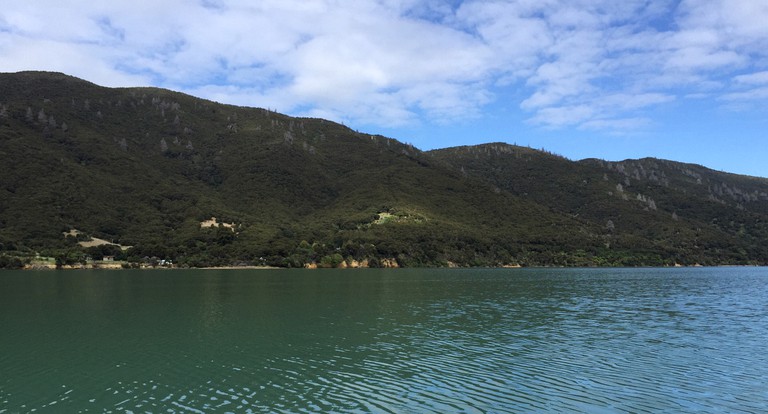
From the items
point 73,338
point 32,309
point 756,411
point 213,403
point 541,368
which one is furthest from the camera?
point 32,309

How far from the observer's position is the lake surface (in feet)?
92.2

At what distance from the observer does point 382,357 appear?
39688 millimetres

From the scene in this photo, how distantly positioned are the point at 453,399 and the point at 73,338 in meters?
38.8

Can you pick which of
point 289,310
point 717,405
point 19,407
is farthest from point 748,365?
point 289,310

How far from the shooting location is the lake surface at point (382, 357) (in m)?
28.1

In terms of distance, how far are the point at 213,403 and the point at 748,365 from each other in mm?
35705

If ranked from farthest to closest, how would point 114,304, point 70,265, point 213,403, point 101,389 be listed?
point 70,265, point 114,304, point 101,389, point 213,403

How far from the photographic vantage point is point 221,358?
131ft

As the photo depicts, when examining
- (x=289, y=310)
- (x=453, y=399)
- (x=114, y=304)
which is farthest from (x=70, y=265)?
(x=453, y=399)

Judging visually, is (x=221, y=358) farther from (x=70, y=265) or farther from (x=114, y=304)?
(x=70, y=265)

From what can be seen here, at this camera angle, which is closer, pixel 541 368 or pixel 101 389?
pixel 101 389

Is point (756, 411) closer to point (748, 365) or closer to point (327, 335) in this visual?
point (748, 365)

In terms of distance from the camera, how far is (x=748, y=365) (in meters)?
36.0

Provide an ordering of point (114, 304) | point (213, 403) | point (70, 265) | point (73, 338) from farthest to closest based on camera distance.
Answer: point (70, 265) < point (114, 304) < point (73, 338) < point (213, 403)
